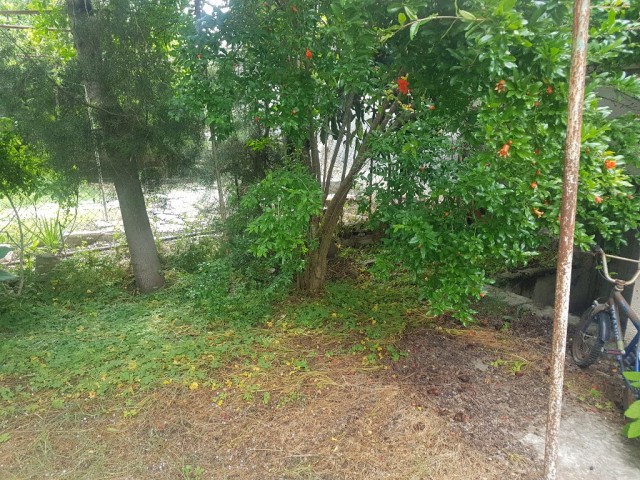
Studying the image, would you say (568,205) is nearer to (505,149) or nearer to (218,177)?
(505,149)

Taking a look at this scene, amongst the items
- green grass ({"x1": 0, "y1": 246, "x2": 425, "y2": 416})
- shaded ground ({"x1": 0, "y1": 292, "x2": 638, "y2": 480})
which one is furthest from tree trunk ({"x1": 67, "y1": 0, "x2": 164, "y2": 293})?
shaded ground ({"x1": 0, "y1": 292, "x2": 638, "y2": 480})

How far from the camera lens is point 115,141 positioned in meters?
4.62

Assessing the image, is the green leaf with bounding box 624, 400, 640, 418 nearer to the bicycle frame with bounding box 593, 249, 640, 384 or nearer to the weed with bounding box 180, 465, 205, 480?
the bicycle frame with bounding box 593, 249, 640, 384

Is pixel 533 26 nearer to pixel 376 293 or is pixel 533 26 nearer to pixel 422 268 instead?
pixel 422 268

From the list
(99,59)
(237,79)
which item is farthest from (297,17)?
(99,59)

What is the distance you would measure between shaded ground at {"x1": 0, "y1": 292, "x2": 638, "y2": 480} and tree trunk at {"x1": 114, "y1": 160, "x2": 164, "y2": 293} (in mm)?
2597

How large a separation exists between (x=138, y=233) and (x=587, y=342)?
482 cm

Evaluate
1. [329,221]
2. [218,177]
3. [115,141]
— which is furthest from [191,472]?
[115,141]

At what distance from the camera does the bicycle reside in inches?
113

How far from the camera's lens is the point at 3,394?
3.17m

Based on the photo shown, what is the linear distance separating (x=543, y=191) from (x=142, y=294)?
4.64 m

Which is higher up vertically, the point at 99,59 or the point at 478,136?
the point at 99,59

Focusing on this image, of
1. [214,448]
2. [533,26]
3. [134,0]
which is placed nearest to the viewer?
[533,26]

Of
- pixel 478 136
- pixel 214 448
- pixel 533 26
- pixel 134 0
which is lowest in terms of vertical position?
pixel 214 448
